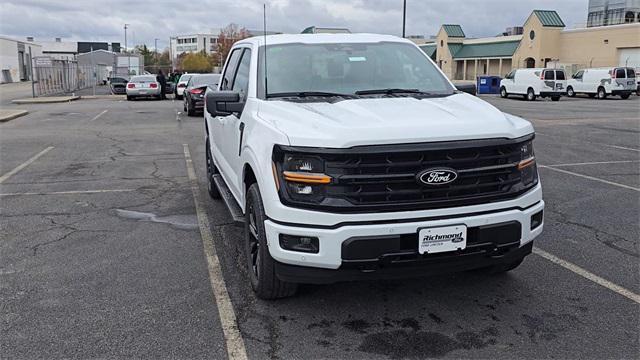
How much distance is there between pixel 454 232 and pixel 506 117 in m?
1.06

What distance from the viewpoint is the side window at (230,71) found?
20.5ft

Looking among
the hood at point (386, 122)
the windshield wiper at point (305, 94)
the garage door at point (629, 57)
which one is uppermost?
the garage door at point (629, 57)

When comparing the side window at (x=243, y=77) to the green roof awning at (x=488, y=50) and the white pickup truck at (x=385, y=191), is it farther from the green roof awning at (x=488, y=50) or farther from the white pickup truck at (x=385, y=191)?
the green roof awning at (x=488, y=50)

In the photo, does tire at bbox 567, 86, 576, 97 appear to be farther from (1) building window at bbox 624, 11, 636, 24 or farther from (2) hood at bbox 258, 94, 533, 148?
(2) hood at bbox 258, 94, 533, 148

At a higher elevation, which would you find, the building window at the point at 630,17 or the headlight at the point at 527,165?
the building window at the point at 630,17

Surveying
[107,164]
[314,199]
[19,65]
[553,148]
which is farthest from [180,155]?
[19,65]

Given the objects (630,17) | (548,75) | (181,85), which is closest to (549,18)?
(630,17)

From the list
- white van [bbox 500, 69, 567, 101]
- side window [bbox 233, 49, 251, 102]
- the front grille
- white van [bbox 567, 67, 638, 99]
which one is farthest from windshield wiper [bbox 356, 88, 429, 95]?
white van [bbox 567, 67, 638, 99]

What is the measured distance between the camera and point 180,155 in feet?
38.9

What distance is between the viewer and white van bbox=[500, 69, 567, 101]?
3575 centimetres

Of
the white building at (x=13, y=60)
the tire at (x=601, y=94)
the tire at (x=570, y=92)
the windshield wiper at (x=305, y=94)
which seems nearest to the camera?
the windshield wiper at (x=305, y=94)

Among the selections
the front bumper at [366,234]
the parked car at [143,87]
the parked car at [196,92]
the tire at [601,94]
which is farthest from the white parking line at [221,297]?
the tire at [601,94]

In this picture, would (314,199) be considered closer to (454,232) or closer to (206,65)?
(454,232)

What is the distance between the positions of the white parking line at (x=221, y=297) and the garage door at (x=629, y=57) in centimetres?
5019
